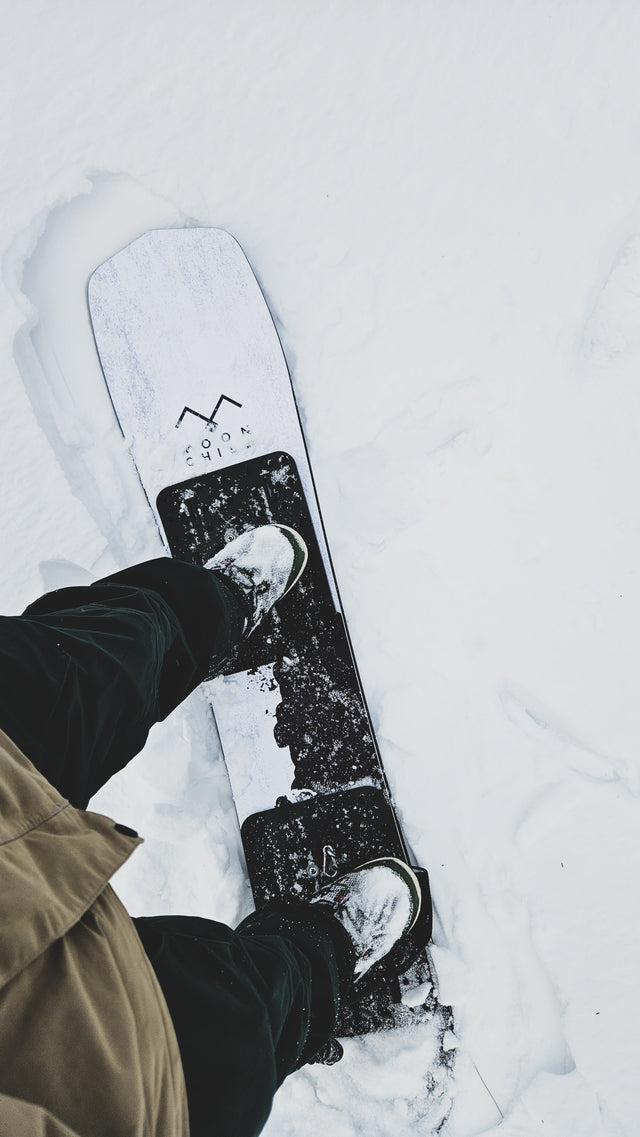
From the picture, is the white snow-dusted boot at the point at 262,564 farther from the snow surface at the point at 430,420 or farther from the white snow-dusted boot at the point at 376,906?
the white snow-dusted boot at the point at 376,906

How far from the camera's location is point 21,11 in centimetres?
150

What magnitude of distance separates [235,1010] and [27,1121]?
339mm

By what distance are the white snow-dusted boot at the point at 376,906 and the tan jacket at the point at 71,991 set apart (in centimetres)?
57

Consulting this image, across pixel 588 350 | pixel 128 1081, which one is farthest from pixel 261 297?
pixel 128 1081

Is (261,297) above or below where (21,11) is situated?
below

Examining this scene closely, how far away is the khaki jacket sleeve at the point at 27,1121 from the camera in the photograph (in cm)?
55

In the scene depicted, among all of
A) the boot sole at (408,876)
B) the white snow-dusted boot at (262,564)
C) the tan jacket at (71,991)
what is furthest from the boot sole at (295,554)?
the tan jacket at (71,991)

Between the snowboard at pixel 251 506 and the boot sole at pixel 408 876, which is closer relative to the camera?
the boot sole at pixel 408 876

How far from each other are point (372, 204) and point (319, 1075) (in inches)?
68.8

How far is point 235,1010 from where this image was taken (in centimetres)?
86

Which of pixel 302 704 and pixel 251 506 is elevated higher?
pixel 251 506

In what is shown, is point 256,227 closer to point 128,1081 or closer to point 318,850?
point 318,850

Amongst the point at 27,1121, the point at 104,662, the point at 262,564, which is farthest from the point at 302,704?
the point at 27,1121

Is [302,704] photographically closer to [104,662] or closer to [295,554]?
[295,554]
